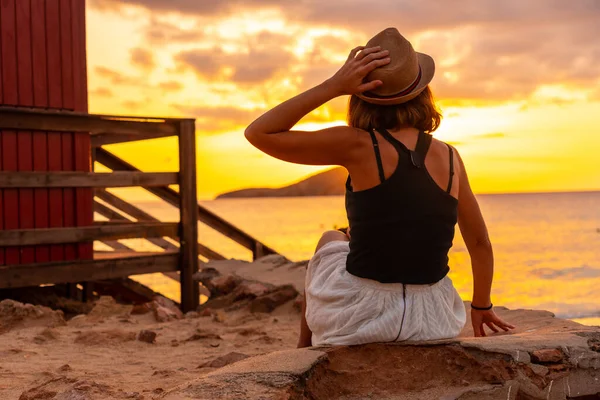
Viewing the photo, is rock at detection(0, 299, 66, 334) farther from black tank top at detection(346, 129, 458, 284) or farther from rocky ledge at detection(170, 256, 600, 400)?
black tank top at detection(346, 129, 458, 284)

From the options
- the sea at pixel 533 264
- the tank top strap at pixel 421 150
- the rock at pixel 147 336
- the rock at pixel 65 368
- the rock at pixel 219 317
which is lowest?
the sea at pixel 533 264

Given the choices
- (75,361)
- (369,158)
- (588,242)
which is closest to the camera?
(369,158)

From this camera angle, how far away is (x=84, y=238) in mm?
7914

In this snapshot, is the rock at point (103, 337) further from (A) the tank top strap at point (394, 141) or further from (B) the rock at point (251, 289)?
(A) the tank top strap at point (394, 141)

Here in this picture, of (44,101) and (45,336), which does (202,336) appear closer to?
(45,336)

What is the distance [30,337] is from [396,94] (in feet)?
11.5

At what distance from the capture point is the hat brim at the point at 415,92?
3023 mm

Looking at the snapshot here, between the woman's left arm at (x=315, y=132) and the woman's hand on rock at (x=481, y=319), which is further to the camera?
the woman's hand on rock at (x=481, y=319)

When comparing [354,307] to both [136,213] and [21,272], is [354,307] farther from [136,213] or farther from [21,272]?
[136,213]

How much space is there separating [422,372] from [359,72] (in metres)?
1.27

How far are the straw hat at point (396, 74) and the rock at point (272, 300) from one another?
4.11 metres

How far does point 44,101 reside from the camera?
8062 mm

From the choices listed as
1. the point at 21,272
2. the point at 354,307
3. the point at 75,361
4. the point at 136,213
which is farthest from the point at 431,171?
the point at 136,213

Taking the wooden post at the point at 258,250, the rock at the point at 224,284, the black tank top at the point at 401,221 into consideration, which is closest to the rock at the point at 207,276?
the rock at the point at 224,284
